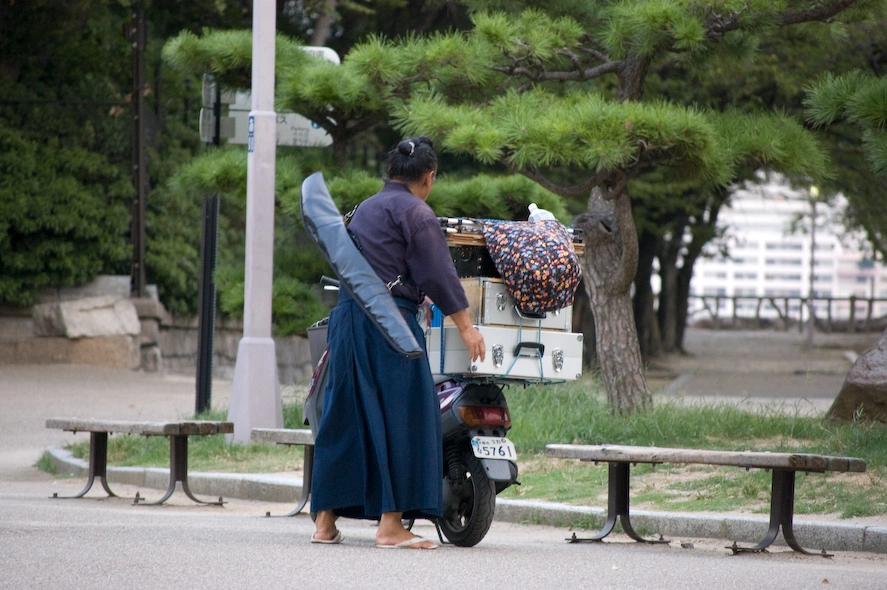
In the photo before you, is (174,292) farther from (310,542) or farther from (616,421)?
(310,542)

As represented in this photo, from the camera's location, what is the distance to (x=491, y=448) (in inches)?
214

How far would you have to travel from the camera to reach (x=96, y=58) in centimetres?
2034

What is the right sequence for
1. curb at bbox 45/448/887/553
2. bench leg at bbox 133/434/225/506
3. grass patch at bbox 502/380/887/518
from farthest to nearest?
bench leg at bbox 133/434/225/506
grass patch at bbox 502/380/887/518
curb at bbox 45/448/887/553

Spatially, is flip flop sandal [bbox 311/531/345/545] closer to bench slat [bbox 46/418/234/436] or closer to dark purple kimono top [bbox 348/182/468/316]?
dark purple kimono top [bbox 348/182/468/316]

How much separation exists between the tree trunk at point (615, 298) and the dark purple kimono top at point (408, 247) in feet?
16.1

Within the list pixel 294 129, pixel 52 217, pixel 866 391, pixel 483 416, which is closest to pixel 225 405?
pixel 294 129

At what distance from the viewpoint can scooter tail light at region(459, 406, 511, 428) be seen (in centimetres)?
551

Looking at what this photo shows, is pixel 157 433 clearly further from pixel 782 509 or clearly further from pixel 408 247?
pixel 782 509

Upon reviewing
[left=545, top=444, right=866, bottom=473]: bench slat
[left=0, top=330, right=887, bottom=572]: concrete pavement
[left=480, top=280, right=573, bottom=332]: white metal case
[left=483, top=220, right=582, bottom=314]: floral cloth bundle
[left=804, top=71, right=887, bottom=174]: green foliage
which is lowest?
[left=0, top=330, right=887, bottom=572]: concrete pavement

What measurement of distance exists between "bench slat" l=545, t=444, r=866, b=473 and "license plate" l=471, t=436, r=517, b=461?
0.69m

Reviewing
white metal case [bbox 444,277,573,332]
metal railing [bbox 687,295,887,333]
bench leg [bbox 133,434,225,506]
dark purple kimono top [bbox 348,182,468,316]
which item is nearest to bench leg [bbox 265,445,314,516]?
bench leg [bbox 133,434,225,506]

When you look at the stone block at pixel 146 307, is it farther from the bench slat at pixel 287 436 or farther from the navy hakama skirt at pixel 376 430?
the navy hakama skirt at pixel 376 430

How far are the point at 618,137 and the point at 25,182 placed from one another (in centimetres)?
1286

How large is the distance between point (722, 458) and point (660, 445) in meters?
3.08
